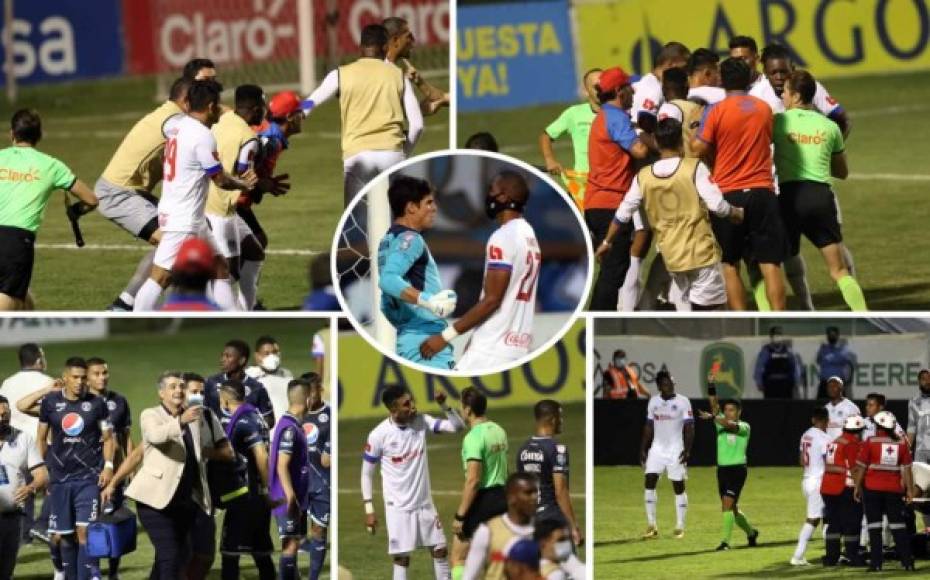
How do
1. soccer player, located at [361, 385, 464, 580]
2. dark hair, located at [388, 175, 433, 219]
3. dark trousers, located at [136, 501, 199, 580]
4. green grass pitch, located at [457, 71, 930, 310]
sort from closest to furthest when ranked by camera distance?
dark hair, located at [388, 175, 433, 219] → dark trousers, located at [136, 501, 199, 580] → soccer player, located at [361, 385, 464, 580] → green grass pitch, located at [457, 71, 930, 310]

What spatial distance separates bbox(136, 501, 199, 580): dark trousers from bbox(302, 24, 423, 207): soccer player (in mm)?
3204

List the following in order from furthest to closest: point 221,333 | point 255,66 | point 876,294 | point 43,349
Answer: point 255,66 → point 876,294 → point 43,349 → point 221,333

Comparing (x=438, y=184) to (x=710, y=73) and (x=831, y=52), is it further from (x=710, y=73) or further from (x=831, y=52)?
(x=831, y=52)

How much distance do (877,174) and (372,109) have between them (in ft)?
25.5

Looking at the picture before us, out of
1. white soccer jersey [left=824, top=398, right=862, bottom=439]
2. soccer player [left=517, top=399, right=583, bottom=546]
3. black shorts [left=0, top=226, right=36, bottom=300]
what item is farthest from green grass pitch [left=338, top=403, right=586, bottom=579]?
black shorts [left=0, top=226, right=36, bottom=300]

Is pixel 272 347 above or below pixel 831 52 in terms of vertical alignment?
below

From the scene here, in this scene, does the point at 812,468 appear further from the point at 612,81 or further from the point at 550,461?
the point at 612,81

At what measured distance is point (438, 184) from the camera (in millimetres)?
13828

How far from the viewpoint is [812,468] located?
1343 cm

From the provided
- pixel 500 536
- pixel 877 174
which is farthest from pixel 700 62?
pixel 877 174

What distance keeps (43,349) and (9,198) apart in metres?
1.10

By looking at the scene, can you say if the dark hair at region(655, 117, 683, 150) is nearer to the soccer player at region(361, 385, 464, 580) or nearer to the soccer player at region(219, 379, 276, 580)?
the soccer player at region(361, 385, 464, 580)

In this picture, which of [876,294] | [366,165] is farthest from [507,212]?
[876,294]

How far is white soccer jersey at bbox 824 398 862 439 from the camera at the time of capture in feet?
43.6
